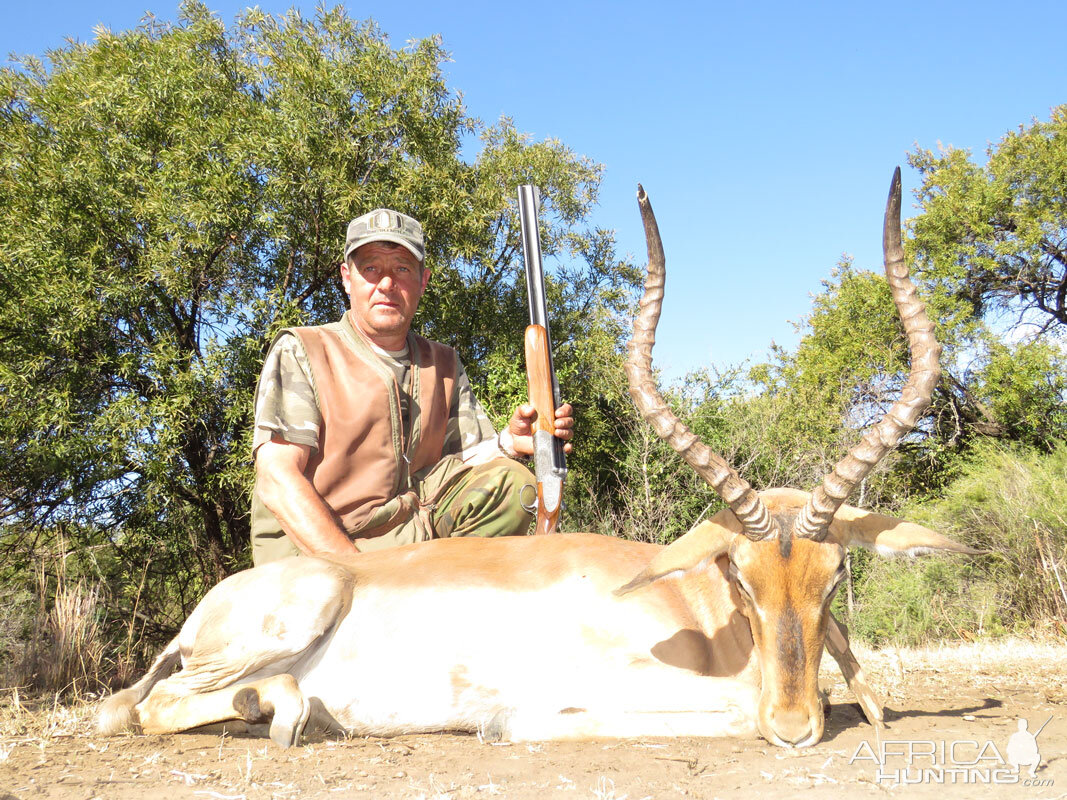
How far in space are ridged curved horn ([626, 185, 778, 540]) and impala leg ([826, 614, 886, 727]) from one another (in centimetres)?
69

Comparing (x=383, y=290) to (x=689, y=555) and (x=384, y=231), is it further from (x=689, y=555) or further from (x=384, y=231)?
(x=689, y=555)

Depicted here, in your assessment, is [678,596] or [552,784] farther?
[678,596]

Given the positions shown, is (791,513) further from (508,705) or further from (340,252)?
(340,252)

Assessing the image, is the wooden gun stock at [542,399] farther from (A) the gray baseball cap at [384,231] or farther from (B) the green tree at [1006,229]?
(B) the green tree at [1006,229]

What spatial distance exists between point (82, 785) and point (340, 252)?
8371 mm

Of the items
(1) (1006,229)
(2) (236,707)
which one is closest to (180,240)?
(2) (236,707)

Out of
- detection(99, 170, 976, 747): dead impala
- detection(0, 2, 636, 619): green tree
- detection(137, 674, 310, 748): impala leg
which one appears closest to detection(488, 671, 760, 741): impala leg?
detection(99, 170, 976, 747): dead impala

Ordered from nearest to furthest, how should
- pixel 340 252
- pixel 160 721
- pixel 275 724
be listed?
pixel 275 724 < pixel 160 721 < pixel 340 252

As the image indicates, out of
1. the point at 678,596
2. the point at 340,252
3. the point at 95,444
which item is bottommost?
the point at 678,596

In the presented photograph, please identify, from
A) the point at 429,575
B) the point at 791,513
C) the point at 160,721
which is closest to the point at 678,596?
the point at 791,513

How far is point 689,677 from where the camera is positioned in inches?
146

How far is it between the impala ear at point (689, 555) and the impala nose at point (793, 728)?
0.71 meters

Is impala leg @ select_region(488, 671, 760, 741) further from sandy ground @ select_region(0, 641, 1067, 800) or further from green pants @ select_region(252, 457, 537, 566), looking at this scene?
green pants @ select_region(252, 457, 537, 566)

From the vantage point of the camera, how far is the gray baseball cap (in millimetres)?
5605
